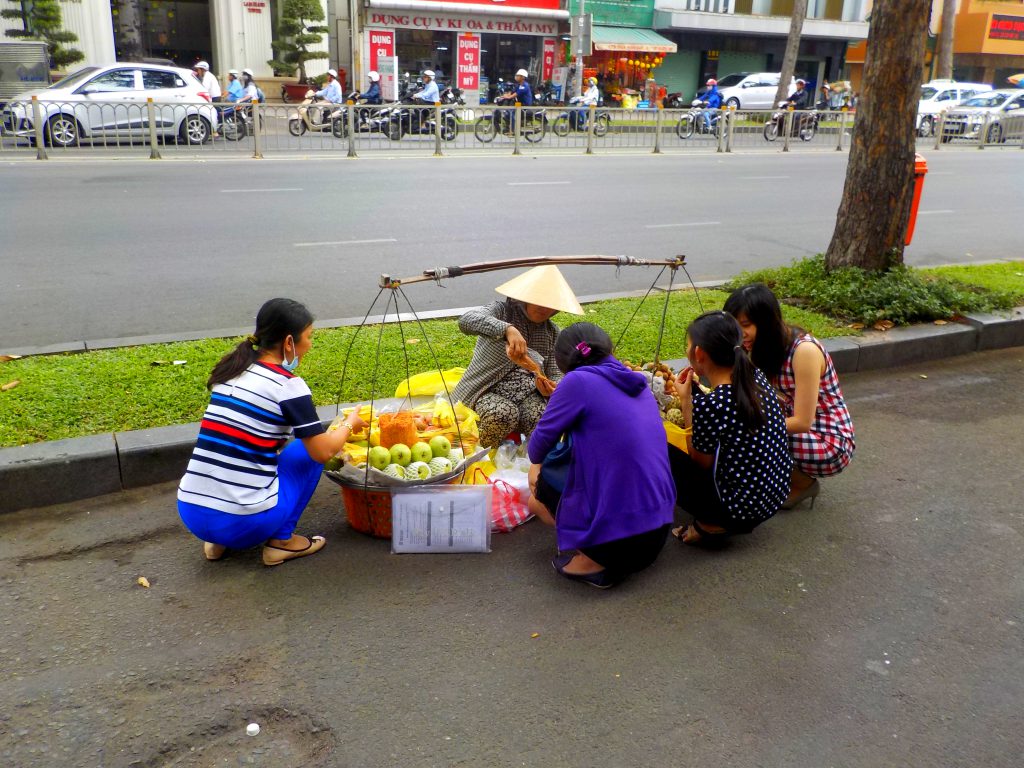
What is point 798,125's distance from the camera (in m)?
23.8

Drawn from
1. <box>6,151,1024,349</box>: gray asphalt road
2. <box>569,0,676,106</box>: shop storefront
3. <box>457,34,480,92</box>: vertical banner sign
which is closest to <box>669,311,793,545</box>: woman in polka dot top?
<box>6,151,1024,349</box>: gray asphalt road

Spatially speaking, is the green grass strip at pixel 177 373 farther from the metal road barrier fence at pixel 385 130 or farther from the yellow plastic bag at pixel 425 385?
the metal road barrier fence at pixel 385 130

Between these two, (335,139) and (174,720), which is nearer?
(174,720)

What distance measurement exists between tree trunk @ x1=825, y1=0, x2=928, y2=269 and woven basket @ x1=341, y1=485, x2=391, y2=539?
16.1 feet

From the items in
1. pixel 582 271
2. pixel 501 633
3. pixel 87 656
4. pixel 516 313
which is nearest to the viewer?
pixel 87 656

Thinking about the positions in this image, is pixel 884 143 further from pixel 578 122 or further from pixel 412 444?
pixel 578 122

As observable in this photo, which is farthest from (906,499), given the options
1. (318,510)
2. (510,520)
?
(318,510)

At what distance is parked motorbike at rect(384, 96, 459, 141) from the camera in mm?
19438

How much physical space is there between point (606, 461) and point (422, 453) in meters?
0.98

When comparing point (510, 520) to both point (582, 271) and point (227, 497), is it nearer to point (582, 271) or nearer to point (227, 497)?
point (227, 497)

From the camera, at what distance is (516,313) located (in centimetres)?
458

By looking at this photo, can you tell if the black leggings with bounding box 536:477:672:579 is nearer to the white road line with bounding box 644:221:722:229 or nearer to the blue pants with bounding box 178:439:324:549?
the blue pants with bounding box 178:439:324:549

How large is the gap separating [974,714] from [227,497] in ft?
8.62

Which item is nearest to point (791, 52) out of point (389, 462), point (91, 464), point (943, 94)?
point (943, 94)
